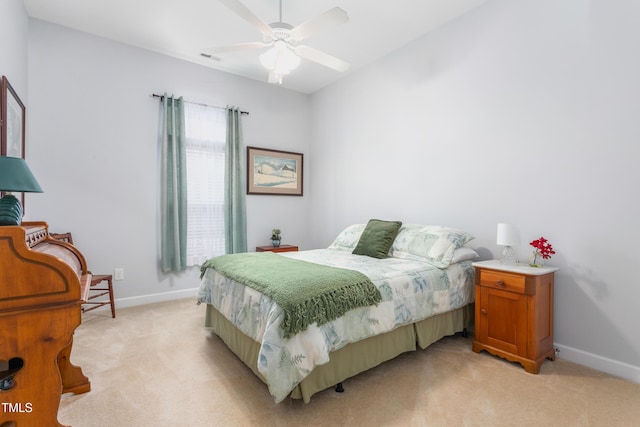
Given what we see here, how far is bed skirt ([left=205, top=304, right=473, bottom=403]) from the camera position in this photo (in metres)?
1.79

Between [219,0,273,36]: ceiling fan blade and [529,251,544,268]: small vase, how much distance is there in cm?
254

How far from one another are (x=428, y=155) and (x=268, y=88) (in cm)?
260

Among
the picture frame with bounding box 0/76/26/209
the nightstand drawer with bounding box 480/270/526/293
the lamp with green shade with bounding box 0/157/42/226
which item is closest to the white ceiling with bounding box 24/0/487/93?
the picture frame with bounding box 0/76/26/209

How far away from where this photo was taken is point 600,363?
7.06 ft

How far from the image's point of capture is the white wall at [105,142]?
10.2 ft

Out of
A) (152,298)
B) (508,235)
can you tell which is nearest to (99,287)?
(152,298)

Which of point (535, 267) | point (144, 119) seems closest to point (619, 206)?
point (535, 267)

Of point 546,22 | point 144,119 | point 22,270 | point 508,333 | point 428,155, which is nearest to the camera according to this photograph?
point 22,270

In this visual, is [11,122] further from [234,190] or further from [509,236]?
[509,236]

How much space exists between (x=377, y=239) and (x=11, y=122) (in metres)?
3.09

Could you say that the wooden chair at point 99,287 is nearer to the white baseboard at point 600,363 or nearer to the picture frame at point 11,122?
the picture frame at point 11,122

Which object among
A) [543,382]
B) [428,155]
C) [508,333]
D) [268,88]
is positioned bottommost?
[543,382]

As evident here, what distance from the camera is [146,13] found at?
115 inches

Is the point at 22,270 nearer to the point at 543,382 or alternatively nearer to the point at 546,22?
the point at 543,382
